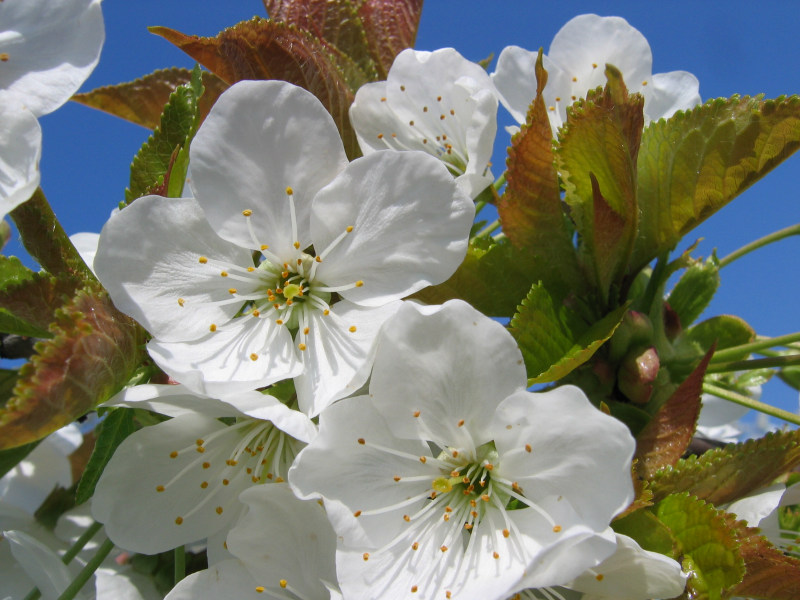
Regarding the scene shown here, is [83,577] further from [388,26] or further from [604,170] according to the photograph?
[388,26]

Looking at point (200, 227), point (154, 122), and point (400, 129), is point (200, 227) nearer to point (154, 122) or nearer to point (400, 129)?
point (400, 129)

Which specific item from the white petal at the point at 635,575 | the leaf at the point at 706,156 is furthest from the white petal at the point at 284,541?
the leaf at the point at 706,156

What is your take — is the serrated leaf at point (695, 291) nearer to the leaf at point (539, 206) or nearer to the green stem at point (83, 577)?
the leaf at point (539, 206)

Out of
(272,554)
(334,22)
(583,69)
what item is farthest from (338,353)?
(583,69)

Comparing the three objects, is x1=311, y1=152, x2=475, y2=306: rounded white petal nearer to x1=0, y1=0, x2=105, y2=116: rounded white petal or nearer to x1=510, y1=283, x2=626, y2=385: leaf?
x1=510, y1=283, x2=626, y2=385: leaf

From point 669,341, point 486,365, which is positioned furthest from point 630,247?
point 486,365

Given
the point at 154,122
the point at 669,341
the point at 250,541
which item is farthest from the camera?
the point at 154,122
